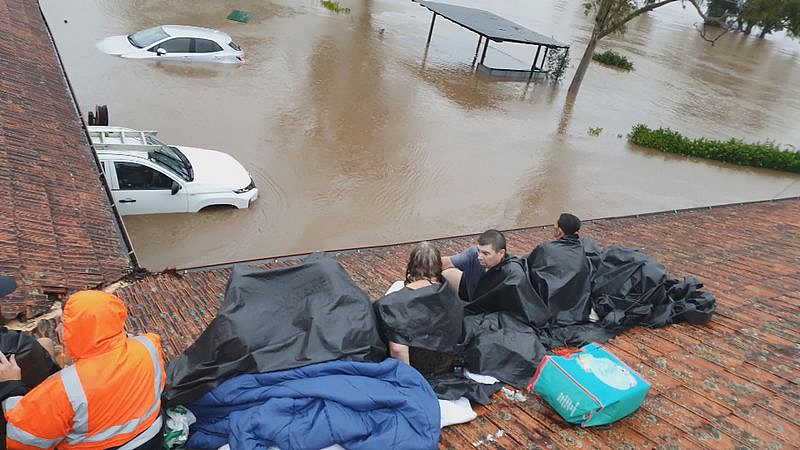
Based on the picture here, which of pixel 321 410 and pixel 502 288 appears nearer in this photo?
pixel 321 410

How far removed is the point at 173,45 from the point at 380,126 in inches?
272

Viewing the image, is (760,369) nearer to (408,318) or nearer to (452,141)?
(408,318)

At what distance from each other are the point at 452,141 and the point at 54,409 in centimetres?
1486

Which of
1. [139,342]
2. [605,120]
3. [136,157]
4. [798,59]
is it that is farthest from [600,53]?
[139,342]

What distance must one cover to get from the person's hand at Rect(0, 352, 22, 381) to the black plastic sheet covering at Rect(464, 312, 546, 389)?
284 centimetres

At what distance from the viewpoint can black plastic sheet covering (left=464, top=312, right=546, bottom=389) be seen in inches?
161

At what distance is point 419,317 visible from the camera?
3746mm

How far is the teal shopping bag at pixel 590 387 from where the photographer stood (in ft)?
11.8

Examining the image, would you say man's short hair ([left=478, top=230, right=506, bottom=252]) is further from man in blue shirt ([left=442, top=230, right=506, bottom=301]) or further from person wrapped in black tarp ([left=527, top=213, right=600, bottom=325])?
person wrapped in black tarp ([left=527, top=213, right=600, bottom=325])

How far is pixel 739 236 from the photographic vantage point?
365 inches

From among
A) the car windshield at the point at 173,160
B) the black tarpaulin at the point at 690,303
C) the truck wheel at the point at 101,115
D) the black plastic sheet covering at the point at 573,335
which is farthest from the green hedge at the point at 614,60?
the black plastic sheet covering at the point at 573,335

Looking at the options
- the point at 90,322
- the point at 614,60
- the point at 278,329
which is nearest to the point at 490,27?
the point at 614,60

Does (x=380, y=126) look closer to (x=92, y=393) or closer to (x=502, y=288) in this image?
(x=502, y=288)

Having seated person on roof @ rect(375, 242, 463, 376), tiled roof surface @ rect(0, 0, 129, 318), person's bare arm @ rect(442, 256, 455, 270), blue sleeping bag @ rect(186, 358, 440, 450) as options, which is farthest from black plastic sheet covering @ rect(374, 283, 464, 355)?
tiled roof surface @ rect(0, 0, 129, 318)
